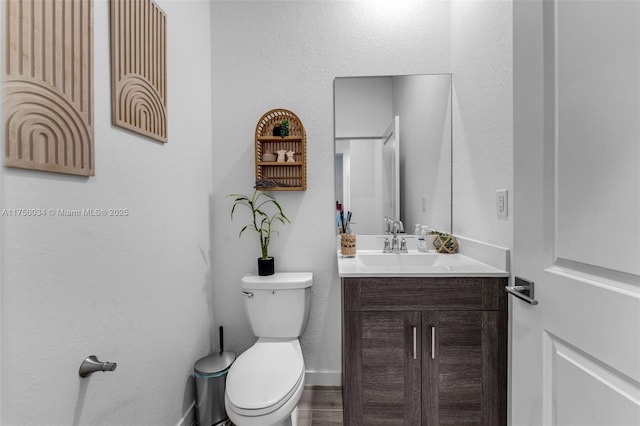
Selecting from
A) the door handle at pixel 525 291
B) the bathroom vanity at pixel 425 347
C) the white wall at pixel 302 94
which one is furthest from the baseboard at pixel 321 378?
the door handle at pixel 525 291

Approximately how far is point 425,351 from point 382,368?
193mm

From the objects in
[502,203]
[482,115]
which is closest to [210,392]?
[502,203]

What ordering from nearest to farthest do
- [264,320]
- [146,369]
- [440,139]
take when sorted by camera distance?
[146,369] < [264,320] < [440,139]

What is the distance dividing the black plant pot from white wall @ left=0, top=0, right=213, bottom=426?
0.34 meters

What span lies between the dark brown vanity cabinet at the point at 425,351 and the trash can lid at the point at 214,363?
0.65 metres

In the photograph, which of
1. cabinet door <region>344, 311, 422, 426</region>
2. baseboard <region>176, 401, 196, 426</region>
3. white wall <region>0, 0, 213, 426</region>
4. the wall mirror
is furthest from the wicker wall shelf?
baseboard <region>176, 401, 196, 426</region>

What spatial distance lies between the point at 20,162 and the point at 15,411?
1.93 feet

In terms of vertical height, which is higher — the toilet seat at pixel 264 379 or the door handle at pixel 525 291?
the door handle at pixel 525 291

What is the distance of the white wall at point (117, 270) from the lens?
0.73 meters

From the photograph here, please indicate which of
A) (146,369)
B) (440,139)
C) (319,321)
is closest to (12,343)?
(146,369)

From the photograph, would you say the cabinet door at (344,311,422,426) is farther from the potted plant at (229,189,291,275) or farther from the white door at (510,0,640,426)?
the potted plant at (229,189,291,275)

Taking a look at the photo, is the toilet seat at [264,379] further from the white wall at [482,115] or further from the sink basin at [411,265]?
the white wall at [482,115]

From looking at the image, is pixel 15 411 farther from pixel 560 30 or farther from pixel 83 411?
pixel 560 30

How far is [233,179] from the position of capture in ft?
6.13
